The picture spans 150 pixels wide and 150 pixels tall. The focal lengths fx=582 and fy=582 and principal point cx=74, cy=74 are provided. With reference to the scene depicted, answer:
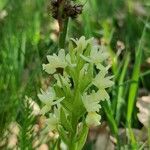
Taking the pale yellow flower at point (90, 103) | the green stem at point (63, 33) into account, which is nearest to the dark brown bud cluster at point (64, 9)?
the green stem at point (63, 33)

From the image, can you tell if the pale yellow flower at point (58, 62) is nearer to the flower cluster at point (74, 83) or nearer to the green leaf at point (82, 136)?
the flower cluster at point (74, 83)

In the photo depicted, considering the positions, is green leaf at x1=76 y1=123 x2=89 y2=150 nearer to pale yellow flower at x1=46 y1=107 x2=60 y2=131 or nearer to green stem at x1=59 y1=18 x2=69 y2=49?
pale yellow flower at x1=46 y1=107 x2=60 y2=131

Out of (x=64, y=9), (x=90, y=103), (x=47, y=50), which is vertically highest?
(x=64, y=9)

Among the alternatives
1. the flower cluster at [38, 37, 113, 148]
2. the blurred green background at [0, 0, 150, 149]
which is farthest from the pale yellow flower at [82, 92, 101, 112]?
the blurred green background at [0, 0, 150, 149]

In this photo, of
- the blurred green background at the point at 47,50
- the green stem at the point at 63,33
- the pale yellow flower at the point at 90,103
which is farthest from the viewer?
the blurred green background at the point at 47,50

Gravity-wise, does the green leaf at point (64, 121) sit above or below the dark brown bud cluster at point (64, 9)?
below

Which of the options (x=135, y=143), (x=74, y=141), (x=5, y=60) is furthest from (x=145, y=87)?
(x=74, y=141)

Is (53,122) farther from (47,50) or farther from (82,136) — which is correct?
(47,50)

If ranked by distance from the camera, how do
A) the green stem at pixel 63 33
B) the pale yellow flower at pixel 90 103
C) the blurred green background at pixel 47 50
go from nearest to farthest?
1. the pale yellow flower at pixel 90 103
2. the green stem at pixel 63 33
3. the blurred green background at pixel 47 50

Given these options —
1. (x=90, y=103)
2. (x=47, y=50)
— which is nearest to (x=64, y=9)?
(x=90, y=103)
